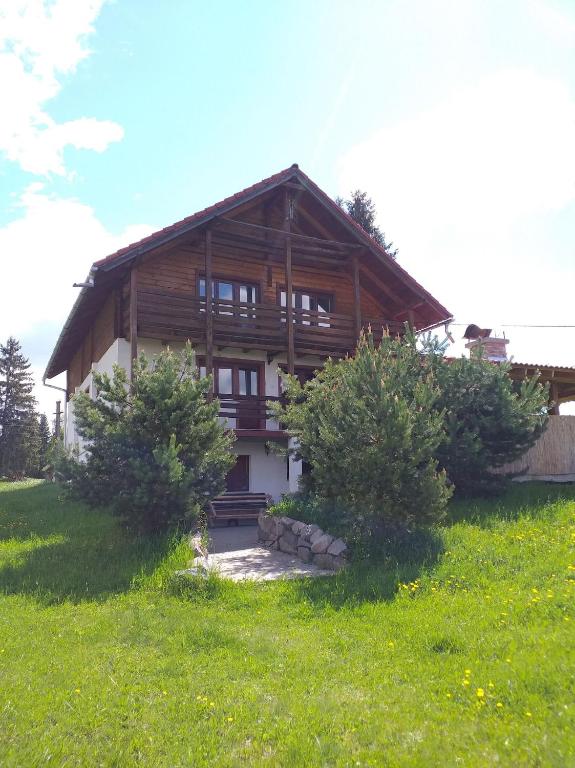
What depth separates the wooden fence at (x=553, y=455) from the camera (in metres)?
13.3

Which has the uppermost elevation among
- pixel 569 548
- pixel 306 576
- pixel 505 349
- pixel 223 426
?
pixel 505 349

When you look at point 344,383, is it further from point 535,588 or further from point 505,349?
point 505,349

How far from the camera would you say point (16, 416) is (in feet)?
138

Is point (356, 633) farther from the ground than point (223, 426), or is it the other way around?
point (223, 426)

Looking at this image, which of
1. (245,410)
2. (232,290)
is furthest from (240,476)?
(232,290)

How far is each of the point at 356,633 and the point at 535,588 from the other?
2.11 metres

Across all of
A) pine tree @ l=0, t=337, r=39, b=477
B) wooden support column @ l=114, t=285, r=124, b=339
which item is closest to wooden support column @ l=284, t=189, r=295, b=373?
wooden support column @ l=114, t=285, r=124, b=339

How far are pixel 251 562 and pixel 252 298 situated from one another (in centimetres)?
997

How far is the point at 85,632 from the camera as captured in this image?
5797mm

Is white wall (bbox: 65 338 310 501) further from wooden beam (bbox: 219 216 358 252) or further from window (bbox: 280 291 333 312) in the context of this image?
wooden beam (bbox: 219 216 358 252)

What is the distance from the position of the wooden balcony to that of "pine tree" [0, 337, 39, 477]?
29.2m

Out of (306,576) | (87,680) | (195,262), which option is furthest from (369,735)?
(195,262)

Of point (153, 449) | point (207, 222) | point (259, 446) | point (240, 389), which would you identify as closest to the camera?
point (153, 449)

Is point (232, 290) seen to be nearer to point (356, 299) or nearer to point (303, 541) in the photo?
point (356, 299)
